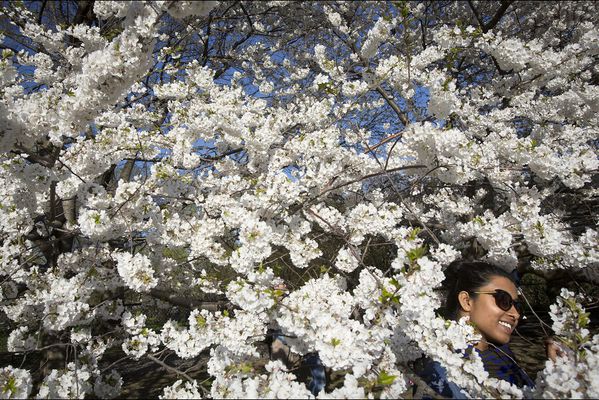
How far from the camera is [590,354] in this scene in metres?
1.46

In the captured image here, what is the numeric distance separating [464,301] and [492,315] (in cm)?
19

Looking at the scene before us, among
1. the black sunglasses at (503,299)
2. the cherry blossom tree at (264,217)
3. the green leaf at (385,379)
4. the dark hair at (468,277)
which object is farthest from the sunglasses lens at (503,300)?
the green leaf at (385,379)

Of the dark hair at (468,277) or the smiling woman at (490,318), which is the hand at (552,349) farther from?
the dark hair at (468,277)

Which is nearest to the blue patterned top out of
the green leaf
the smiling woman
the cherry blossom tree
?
the smiling woman

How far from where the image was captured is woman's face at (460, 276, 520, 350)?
7.14 ft

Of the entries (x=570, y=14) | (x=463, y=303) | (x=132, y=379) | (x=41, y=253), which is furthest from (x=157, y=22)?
(x=132, y=379)

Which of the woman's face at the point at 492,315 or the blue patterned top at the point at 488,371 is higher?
the woman's face at the point at 492,315

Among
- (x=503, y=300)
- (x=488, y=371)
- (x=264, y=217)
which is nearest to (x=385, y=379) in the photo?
(x=488, y=371)

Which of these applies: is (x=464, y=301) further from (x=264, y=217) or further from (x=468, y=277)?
(x=264, y=217)

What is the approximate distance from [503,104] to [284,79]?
3.57 metres

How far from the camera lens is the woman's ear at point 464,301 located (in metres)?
2.34

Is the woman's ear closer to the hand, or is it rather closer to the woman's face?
the woman's face

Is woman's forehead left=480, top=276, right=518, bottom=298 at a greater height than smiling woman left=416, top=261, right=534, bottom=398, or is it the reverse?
woman's forehead left=480, top=276, right=518, bottom=298

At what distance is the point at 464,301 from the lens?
2.35m
